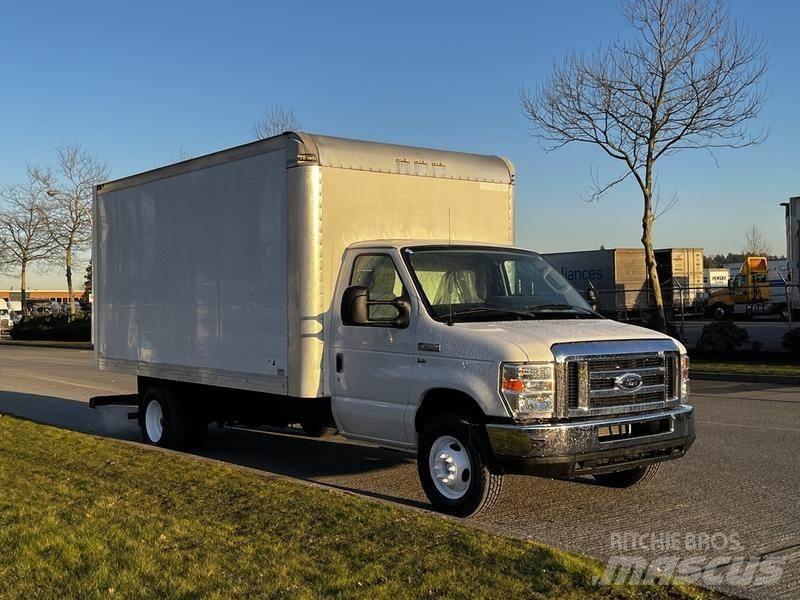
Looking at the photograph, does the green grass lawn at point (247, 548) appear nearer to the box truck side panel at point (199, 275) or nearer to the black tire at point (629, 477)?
the box truck side panel at point (199, 275)

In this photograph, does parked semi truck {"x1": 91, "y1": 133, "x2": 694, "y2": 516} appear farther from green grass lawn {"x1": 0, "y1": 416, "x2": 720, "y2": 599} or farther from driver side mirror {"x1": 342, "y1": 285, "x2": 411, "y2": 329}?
green grass lawn {"x1": 0, "y1": 416, "x2": 720, "y2": 599}

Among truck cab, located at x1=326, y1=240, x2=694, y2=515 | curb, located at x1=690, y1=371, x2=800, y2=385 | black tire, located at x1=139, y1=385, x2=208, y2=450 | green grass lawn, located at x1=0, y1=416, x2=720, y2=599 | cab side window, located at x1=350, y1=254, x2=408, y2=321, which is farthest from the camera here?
curb, located at x1=690, y1=371, x2=800, y2=385

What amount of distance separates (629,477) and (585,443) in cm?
163

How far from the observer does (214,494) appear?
7.03m

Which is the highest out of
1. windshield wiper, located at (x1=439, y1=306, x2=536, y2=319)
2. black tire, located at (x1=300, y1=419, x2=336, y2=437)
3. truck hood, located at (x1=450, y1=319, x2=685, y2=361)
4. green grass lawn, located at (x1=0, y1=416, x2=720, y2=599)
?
windshield wiper, located at (x1=439, y1=306, x2=536, y2=319)

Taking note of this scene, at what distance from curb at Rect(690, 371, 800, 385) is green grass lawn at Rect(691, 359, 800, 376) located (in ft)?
0.73

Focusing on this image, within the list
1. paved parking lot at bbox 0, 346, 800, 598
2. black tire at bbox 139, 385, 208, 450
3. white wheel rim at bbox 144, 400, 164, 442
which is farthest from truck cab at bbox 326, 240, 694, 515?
white wheel rim at bbox 144, 400, 164, 442

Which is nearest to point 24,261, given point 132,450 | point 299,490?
point 132,450

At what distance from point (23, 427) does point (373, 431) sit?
6028 millimetres

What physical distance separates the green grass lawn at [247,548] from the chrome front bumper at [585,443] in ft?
2.23

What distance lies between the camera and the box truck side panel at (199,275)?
8.25m

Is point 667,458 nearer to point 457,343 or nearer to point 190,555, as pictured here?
point 457,343

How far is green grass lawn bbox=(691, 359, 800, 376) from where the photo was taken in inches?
731

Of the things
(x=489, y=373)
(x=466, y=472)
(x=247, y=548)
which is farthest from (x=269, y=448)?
(x=247, y=548)
